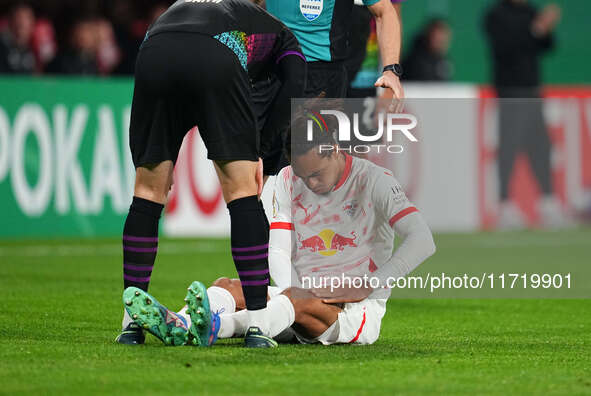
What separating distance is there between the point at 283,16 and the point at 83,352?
224cm

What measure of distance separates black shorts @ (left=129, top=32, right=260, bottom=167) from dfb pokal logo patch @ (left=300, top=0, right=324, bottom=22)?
1.34 meters

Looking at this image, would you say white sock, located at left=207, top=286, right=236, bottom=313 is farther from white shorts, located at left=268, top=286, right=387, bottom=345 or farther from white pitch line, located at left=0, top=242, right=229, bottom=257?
white pitch line, located at left=0, top=242, right=229, bottom=257

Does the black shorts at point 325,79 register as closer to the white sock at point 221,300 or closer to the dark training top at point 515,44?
the white sock at point 221,300

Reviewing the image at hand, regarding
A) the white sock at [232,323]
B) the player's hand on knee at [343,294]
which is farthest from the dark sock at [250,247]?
the player's hand on knee at [343,294]

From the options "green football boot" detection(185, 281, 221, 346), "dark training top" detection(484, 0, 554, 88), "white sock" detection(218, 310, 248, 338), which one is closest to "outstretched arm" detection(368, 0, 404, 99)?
"white sock" detection(218, 310, 248, 338)

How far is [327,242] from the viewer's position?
5.43 metres

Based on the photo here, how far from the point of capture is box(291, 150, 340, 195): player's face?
5.27 metres

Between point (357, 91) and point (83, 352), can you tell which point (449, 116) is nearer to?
point (357, 91)

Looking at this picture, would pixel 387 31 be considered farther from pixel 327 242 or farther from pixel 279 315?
pixel 279 315

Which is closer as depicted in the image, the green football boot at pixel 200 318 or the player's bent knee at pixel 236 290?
the green football boot at pixel 200 318

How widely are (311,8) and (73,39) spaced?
25.3 ft

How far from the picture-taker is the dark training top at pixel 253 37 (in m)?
4.96

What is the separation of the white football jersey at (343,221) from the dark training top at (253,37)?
33cm

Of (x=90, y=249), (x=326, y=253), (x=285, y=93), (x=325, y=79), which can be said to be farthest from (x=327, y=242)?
(x=90, y=249)
